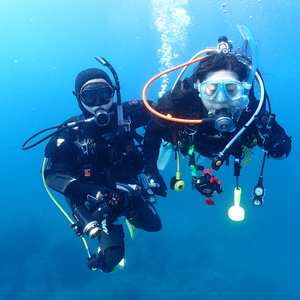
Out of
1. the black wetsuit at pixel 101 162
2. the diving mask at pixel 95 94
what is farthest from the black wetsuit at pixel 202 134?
the diving mask at pixel 95 94

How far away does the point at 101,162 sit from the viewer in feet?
16.2

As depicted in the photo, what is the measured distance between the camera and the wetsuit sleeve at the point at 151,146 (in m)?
4.69

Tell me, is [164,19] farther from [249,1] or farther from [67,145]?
[67,145]

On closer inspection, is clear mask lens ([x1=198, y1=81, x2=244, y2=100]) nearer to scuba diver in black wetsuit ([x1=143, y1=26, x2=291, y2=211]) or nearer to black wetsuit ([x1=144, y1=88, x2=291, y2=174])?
scuba diver in black wetsuit ([x1=143, y1=26, x2=291, y2=211])

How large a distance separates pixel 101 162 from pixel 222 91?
2566 mm

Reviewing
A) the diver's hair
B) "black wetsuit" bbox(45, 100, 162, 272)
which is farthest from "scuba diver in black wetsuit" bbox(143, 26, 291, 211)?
"black wetsuit" bbox(45, 100, 162, 272)

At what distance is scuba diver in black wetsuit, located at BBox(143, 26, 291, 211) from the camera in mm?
3592

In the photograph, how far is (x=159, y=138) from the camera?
16.0 ft

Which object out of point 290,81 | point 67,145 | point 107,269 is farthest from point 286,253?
point 290,81

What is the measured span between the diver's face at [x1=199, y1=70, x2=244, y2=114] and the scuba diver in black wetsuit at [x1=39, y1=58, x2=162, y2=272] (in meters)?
1.51

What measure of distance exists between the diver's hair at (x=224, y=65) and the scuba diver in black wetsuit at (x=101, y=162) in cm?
144

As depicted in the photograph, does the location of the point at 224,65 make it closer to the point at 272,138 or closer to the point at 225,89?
the point at 225,89

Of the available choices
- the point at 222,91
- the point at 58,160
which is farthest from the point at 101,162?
the point at 222,91

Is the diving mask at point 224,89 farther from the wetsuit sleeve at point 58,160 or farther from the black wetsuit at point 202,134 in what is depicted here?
the wetsuit sleeve at point 58,160
